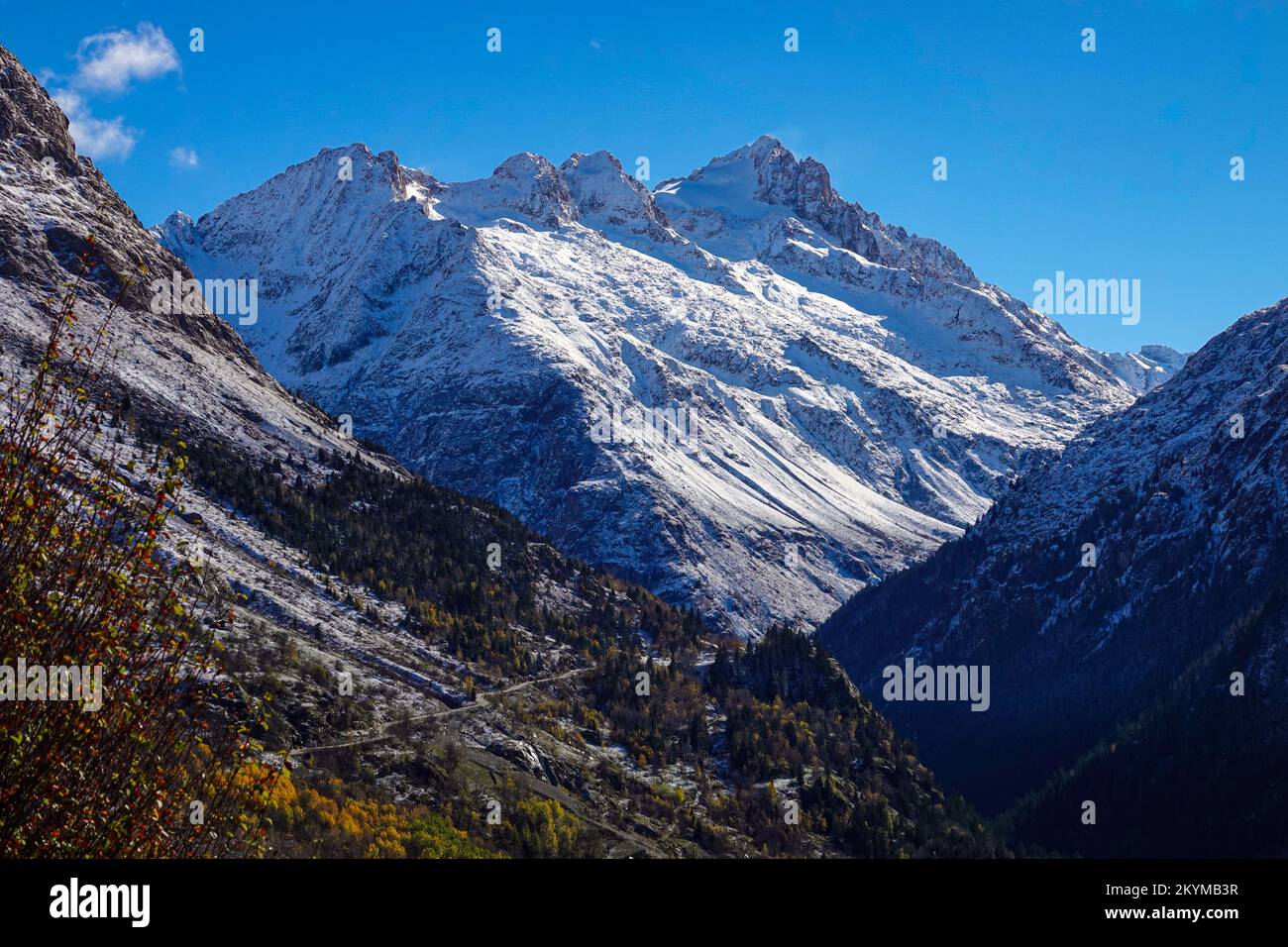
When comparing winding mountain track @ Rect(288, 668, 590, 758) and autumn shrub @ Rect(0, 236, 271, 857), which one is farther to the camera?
winding mountain track @ Rect(288, 668, 590, 758)

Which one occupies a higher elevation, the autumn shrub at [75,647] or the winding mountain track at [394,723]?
the autumn shrub at [75,647]

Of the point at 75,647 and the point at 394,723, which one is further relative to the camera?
the point at 394,723

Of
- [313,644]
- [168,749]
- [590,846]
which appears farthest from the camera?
[313,644]

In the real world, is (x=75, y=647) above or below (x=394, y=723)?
above

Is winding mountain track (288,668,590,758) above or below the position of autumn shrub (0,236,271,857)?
below

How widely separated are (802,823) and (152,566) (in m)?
171

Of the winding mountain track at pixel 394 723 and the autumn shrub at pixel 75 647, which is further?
the winding mountain track at pixel 394 723
